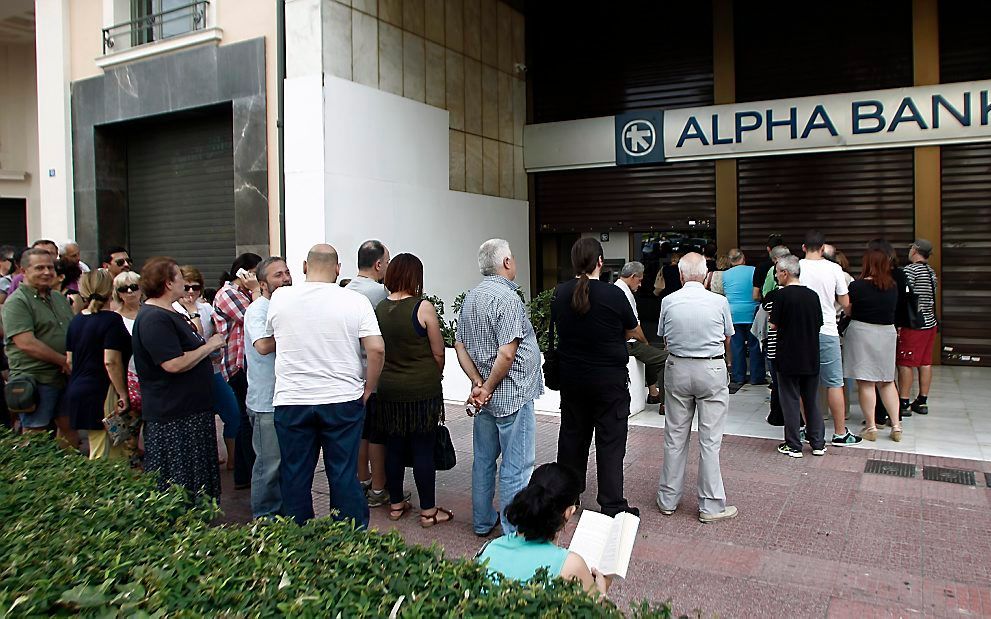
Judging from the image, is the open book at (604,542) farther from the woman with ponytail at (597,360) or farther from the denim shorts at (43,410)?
the denim shorts at (43,410)

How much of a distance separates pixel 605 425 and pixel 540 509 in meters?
2.22

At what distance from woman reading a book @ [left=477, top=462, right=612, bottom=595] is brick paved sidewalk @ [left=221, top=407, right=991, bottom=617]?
52.7 inches

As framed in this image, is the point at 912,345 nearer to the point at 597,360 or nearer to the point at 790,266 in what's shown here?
the point at 790,266

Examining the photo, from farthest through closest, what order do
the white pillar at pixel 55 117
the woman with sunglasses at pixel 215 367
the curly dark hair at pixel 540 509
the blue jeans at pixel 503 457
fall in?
the white pillar at pixel 55 117 < the woman with sunglasses at pixel 215 367 < the blue jeans at pixel 503 457 < the curly dark hair at pixel 540 509

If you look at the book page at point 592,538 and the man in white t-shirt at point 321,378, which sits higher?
the man in white t-shirt at point 321,378

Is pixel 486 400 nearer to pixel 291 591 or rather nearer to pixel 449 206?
pixel 291 591

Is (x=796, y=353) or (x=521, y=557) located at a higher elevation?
(x=796, y=353)

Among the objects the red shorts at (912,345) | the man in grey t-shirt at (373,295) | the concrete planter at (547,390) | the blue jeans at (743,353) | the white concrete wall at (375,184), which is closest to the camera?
the man in grey t-shirt at (373,295)

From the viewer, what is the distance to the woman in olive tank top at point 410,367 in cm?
492

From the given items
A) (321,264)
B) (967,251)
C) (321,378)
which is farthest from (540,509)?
(967,251)

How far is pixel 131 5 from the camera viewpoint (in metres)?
11.8

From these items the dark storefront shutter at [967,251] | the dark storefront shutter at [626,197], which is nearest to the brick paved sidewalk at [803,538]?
the dark storefront shutter at [967,251]

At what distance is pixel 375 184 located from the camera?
10086 mm

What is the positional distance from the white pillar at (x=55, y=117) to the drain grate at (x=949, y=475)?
12070 mm
